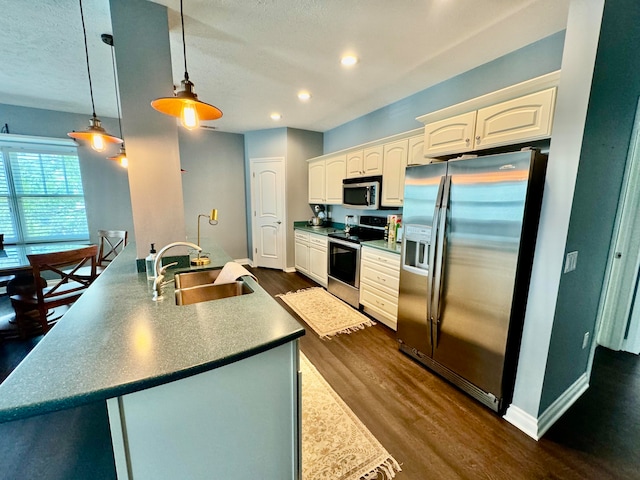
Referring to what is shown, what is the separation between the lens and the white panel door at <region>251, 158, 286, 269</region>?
479 cm

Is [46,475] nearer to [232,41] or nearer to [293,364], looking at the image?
[293,364]

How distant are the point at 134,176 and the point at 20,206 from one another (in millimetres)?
3677

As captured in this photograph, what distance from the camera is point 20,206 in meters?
3.73

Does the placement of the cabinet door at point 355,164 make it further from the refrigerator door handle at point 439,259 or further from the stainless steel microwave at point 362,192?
the refrigerator door handle at point 439,259

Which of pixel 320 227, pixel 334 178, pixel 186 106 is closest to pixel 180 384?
pixel 186 106

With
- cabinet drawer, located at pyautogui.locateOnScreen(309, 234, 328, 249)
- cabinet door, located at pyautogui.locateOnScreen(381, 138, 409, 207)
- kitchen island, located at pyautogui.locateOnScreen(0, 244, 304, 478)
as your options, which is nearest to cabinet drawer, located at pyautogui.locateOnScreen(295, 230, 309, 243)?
cabinet drawer, located at pyautogui.locateOnScreen(309, 234, 328, 249)

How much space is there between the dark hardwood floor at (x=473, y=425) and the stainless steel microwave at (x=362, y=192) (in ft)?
5.96

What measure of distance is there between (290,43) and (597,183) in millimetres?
2380

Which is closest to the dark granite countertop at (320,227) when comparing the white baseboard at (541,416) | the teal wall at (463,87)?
the teal wall at (463,87)

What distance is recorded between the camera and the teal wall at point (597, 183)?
136 cm

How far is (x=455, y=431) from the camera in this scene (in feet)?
5.29

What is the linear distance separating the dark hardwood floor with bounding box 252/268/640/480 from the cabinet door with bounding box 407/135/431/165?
198 cm

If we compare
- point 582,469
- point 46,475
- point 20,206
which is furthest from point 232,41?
point 20,206

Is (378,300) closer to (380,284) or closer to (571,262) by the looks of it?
(380,284)
